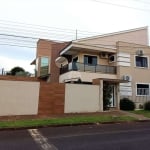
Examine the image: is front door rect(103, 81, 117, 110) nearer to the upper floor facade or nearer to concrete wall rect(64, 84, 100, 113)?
concrete wall rect(64, 84, 100, 113)

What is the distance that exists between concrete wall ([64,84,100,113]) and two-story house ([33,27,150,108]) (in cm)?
325

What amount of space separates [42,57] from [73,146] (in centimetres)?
2688

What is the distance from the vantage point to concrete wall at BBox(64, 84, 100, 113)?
18386mm

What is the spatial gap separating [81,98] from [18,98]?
488cm

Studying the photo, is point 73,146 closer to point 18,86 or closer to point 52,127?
point 52,127

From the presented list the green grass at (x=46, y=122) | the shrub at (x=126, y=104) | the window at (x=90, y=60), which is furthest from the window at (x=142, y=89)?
the green grass at (x=46, y=122)

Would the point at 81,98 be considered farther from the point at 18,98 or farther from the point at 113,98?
the point at 18,98

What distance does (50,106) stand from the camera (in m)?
17.7

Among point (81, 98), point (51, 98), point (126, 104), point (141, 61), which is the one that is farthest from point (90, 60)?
point (51, 98)

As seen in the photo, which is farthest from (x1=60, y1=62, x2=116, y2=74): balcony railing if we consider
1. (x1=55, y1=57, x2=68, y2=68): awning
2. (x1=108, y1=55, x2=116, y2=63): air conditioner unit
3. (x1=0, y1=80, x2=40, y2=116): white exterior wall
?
(x1=0, y1=80, x2=40, y2=116): white exterior wall

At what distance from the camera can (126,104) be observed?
2283 centimetres

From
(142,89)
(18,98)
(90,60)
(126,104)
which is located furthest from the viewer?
(90,60)

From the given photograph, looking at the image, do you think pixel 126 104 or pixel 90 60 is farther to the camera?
pixel 90 60

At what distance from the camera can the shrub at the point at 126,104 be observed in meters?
22.8
